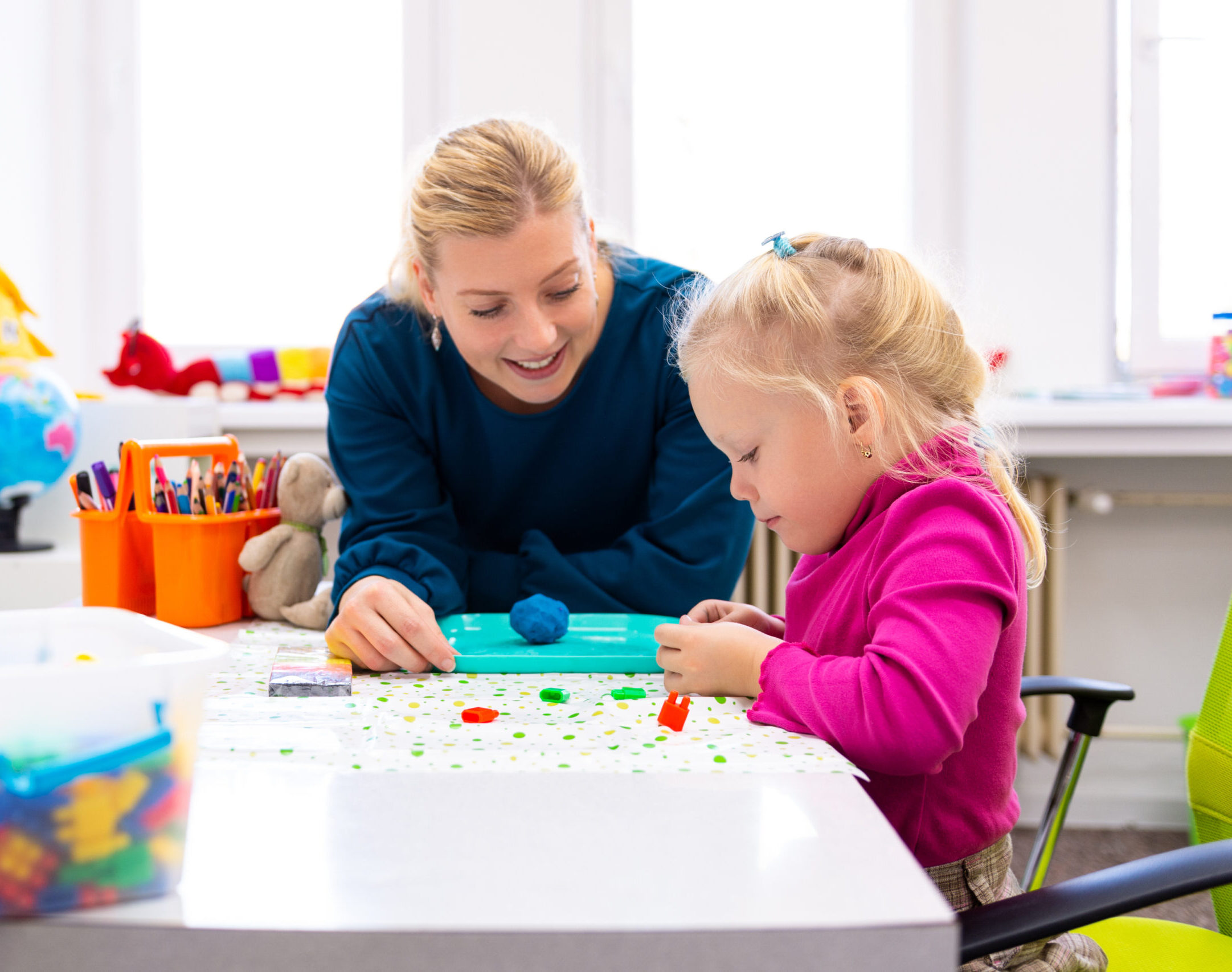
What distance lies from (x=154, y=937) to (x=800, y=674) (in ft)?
1.47

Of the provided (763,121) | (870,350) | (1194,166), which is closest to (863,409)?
(870,350)

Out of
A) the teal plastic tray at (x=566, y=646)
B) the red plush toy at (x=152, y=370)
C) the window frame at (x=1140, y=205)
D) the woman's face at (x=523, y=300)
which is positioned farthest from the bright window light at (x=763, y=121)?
the teal plastic tray at (x=566, y=646)

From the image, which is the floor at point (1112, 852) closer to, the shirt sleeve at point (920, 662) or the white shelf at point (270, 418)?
the shirt sleeve at point (920, 662)

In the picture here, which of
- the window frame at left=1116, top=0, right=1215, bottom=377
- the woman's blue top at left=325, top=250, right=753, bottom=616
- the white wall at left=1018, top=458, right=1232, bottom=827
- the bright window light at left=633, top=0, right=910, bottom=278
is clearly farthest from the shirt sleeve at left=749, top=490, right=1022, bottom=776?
the window frame at left=1116, top=0, right=1215, bottom=377

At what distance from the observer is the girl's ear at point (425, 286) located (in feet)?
3.90

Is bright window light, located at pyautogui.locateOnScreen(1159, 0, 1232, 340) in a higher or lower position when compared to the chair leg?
higher

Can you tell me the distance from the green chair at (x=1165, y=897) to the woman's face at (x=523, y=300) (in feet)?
2.31

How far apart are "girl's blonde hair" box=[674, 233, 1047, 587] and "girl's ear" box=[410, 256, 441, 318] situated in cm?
44

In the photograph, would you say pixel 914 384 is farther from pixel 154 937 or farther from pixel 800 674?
pixel 154 937

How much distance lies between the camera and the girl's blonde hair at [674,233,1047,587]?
0.83 m

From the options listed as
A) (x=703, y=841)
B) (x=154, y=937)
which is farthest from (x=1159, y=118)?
(x=154, y=937)

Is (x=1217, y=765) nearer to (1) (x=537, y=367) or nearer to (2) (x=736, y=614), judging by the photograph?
(2) (x=736, y=614)

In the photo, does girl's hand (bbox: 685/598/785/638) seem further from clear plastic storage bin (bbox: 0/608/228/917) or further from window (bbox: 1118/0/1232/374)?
window (bbox: 1118/0/1232/374)

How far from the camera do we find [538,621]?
3.17 feet
